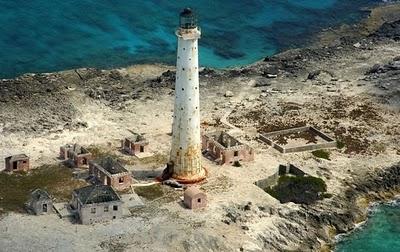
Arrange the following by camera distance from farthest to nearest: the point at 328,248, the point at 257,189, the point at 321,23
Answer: the point at 321,23 < the point at 257,189 < the point at 328,248

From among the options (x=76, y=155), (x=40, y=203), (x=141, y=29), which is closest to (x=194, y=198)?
(x=40, y=203)

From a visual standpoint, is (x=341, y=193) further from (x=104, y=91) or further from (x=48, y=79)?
(x=48, y=79)

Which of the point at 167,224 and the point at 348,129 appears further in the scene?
the point at 348,129

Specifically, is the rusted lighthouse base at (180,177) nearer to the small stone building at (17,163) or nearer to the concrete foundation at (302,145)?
the concrete foundation at (302,145)

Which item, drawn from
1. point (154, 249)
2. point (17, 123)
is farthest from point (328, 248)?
point (17, 123)

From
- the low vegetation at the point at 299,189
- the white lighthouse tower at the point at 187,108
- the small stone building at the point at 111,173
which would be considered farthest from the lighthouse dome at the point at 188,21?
the low vegetation at the point at 299,189

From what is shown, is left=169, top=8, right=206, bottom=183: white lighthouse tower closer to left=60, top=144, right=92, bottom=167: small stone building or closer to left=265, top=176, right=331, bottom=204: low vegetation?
left=265, top=176, right=331, bottom=204: low vegetation
